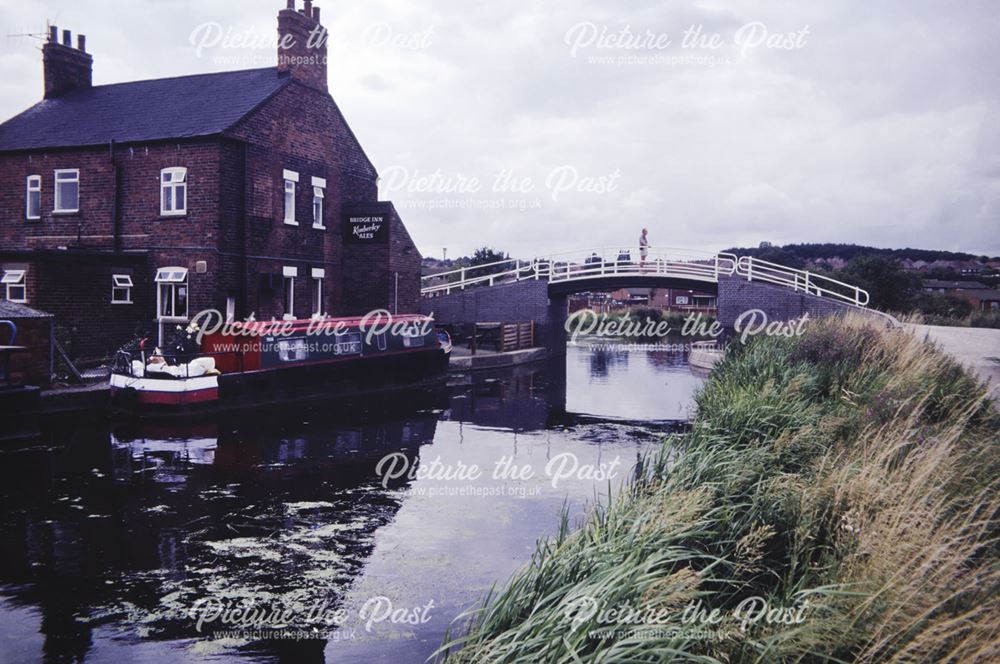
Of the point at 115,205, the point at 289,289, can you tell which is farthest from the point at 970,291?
the point at 115,205

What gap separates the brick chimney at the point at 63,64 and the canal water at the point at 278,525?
50.8 feet

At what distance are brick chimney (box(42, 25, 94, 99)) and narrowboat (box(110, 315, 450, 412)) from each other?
36.6 ft

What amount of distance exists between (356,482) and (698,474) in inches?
209

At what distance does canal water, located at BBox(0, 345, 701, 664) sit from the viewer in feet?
17.3

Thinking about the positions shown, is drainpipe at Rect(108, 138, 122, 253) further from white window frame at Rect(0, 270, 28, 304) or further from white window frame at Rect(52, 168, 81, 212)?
white window frame at Rect(0, 270, 28, 304)

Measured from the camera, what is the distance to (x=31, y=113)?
23016 millimetres

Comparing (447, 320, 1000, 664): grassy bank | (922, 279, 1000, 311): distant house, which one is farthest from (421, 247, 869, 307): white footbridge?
(922, 279, 1000, 311): distant house

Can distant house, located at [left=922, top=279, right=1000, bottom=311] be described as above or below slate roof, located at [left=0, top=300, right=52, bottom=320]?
above

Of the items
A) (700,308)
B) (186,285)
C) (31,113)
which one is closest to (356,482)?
(186,285)

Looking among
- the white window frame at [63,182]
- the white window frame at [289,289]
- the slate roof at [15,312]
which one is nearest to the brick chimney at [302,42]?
the white window frame at [289,289]

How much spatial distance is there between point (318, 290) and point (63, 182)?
24.9 ft

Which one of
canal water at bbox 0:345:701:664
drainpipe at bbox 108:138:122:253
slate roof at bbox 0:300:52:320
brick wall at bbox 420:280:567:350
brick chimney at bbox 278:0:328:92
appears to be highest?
brick chimney at bbox 278:0:328:92

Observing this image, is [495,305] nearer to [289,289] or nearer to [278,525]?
[289,289]

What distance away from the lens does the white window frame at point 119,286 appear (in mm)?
19016
